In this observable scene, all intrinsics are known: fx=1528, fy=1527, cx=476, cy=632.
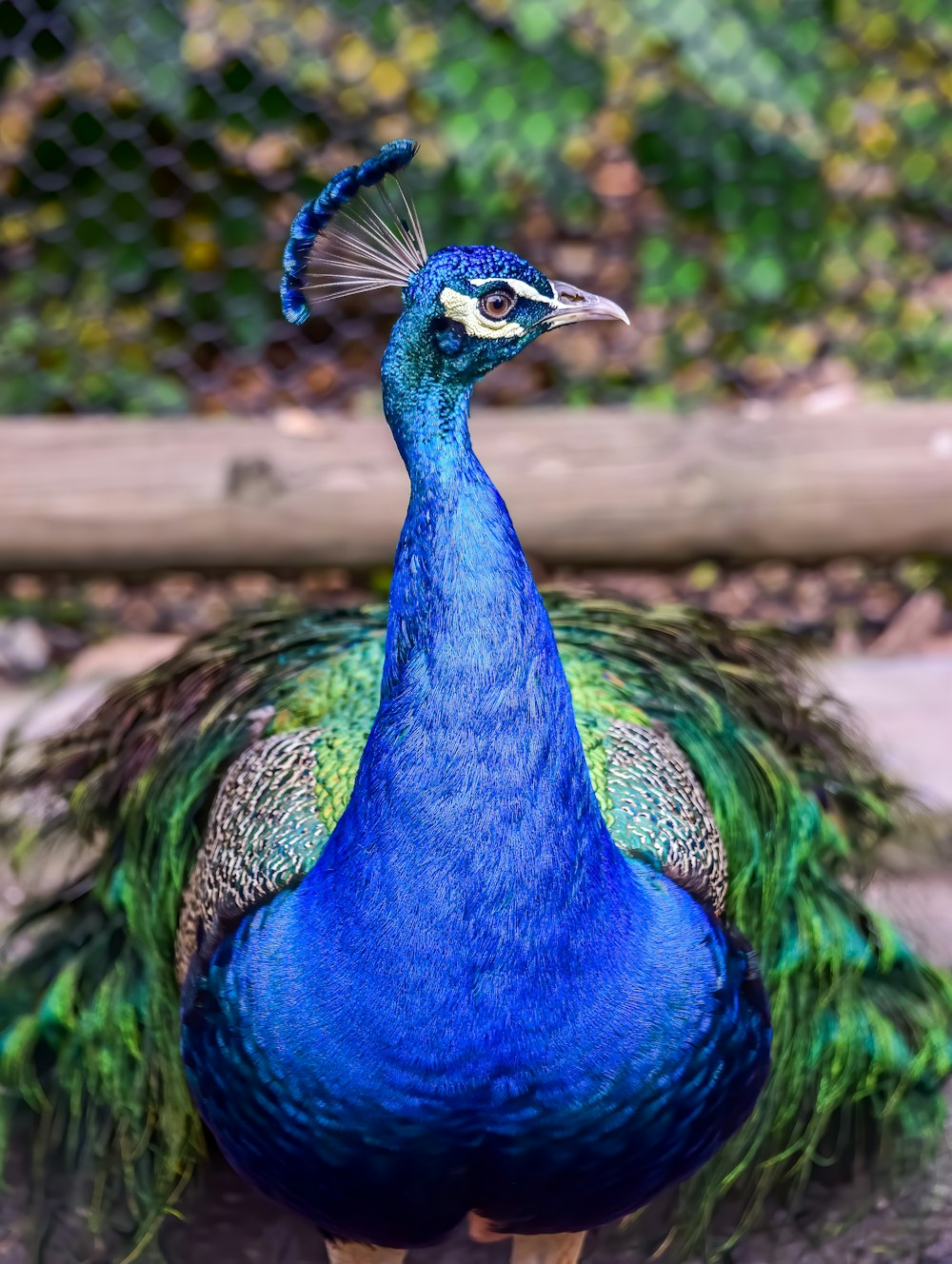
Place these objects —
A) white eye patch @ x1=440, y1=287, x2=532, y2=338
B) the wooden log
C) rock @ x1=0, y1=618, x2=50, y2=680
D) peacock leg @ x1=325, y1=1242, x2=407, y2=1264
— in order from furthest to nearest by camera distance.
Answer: rock @ x1=0, y1=618, x2=50, y2=680
the wooden log
peacock leg @ x1=325, y1=1242, x2=407, y2=1264
white eye patch @ x1=440, y1=287, x2=532, y2=338

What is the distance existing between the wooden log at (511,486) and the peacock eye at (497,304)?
1.04 m

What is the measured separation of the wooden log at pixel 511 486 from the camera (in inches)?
77.9

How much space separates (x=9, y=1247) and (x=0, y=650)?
3.59 feet

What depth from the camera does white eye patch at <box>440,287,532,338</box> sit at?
911 millimetres

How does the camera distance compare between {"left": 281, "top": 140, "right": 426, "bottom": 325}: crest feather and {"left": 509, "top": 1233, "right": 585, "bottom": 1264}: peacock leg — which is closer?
{"left": 281, "top": 140, "right": 426, "bottom": 325}: crest feather

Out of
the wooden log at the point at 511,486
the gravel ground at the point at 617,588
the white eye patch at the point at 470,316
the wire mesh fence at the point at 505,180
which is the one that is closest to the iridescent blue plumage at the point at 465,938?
the white eye patch at the point at 470,316

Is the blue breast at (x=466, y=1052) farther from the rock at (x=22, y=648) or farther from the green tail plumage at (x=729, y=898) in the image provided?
the rock at (x=22, y=648)

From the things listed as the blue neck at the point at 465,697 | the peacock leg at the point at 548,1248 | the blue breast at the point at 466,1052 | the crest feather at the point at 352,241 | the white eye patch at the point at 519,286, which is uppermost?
the crest feather at the point at 352,241

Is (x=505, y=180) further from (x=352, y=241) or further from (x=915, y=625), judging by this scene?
(x=352, y=241)

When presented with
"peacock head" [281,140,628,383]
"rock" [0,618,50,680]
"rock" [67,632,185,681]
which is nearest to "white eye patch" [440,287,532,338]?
"peacock head" [281,140,628,383]

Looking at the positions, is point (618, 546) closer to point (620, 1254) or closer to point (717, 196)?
point (717, 196)

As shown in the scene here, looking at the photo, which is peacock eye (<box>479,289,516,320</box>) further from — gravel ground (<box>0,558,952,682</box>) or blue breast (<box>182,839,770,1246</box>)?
gravel ground (<box>0,558,952,682</box>)

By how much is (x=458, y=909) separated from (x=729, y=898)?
29 centimetres

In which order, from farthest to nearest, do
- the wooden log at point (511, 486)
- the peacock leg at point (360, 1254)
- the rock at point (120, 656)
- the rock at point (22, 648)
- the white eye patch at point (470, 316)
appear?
the rock at point (22, 648) → the rock at point (120, 656) → the wooden log at point (511, 486) → the peacock leg at point (360, 1254) → the white eye patch at point (470, 316)
